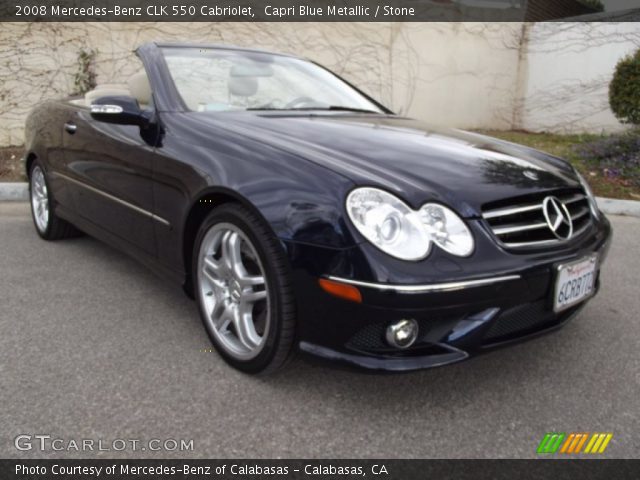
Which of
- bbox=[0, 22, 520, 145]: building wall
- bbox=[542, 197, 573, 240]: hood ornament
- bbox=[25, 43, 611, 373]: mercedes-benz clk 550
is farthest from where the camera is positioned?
bbox=[0, 22, 520, 145]: building wall

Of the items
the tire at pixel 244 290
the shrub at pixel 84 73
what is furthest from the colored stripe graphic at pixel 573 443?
the shrub at pixel 84 73

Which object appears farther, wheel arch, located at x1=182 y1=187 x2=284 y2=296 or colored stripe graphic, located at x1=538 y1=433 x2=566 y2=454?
wheel arch, located at x1=182 y1=187 x2=284 y2=296

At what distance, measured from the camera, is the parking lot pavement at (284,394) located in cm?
183

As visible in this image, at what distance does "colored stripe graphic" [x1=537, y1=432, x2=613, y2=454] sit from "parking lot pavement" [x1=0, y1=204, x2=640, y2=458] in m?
0.03

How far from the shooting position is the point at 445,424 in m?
1.93

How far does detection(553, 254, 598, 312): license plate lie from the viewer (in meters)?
1.97

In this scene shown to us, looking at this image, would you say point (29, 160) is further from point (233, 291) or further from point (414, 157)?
point (414, 157)

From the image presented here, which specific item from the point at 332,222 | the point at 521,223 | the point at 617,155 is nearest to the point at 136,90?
the point at 332,222

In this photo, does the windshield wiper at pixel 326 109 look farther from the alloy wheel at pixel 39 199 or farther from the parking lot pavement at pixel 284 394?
the alloy wheel at pixel 39 199

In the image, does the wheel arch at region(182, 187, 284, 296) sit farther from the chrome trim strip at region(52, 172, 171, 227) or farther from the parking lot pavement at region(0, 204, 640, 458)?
the parking lot pavement at region(0, 204, 640, 458)

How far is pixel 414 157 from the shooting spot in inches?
86.4

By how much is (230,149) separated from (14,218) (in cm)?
347

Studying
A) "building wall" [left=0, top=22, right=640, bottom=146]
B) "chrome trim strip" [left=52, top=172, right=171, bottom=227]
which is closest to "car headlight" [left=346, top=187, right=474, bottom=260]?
"chrome trim strip" [left=52, top=172, right=171, bottom=227]
